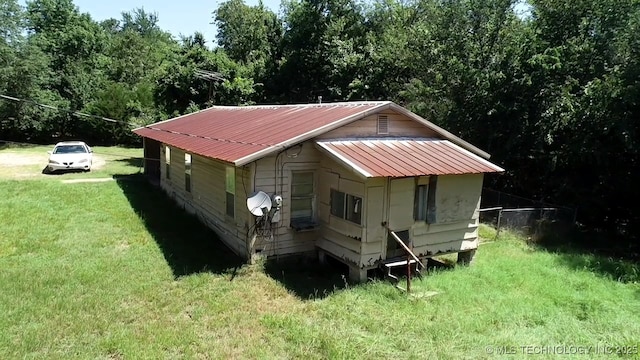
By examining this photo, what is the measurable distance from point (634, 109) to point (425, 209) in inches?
350

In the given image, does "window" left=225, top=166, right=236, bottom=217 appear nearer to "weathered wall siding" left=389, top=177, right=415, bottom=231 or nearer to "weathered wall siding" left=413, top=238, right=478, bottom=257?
"weathered wall siding" left=389, top=177, right=415, bottom=231

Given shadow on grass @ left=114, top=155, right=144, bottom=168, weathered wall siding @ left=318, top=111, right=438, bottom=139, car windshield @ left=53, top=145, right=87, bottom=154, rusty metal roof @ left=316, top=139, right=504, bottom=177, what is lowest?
shadow on grass @ left=114, top=155, right=144, bottom=168

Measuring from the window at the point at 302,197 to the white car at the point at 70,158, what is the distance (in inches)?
566

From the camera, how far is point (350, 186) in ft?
30.7

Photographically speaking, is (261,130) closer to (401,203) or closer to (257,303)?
(401,203)

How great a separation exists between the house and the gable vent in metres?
0.02

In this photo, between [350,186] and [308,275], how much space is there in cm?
222

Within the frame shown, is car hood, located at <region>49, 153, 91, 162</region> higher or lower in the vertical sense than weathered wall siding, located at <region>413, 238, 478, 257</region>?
higher

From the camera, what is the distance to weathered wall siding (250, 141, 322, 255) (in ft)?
31.7

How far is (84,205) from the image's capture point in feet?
A: 46.9

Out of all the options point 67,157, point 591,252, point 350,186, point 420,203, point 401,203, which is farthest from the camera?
point 67,157

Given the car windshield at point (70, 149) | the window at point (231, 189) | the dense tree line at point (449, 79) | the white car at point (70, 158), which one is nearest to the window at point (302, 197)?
the window at point (231, 189)

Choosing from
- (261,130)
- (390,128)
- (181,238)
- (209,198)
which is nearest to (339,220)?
(390,128)

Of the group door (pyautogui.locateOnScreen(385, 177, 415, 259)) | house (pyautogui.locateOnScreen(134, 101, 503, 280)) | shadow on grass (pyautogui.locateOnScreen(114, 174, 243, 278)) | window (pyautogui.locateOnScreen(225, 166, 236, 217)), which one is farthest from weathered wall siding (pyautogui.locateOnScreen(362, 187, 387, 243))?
window (pyautogui.locateOnScreen(225, 166, 236, 217))
